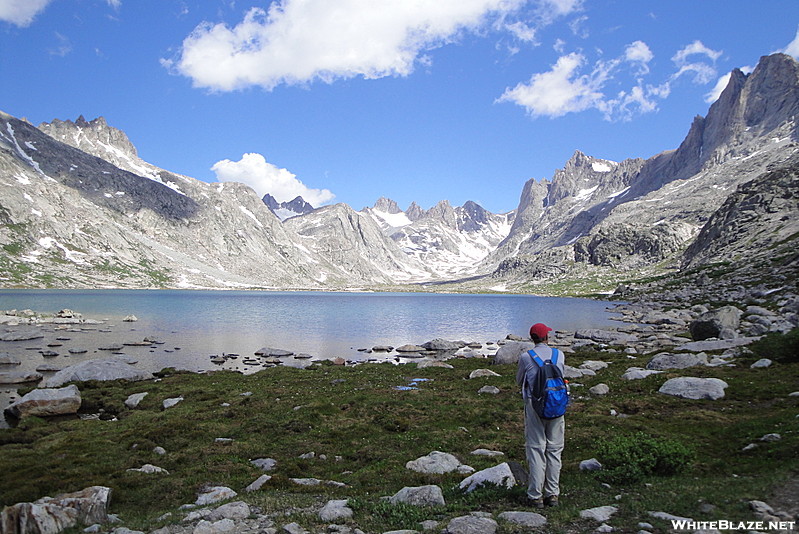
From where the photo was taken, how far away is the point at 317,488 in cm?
1532

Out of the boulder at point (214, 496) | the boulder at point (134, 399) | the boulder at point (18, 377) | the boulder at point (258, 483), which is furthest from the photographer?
the boulder at point (18, 377)

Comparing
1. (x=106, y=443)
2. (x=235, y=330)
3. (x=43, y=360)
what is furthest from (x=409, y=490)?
(x=235, y=330)

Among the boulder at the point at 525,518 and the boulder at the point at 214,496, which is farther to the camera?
the boulder at the point at 214,496

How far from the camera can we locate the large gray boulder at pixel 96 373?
3972cm

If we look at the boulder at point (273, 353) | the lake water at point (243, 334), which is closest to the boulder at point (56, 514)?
the lake water at point (243, 334)

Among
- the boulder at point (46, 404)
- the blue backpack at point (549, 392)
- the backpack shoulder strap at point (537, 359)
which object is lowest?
the boulder at point (46, 404)

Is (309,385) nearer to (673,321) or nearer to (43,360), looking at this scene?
(43,360)

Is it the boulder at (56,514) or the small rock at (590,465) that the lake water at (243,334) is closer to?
the boulder at (56,514)

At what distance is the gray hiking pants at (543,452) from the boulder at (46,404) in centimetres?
3334

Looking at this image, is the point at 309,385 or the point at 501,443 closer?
the point at 501,443

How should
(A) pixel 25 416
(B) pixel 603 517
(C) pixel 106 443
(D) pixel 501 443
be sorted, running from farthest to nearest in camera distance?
(A) pixel 25 416 < (C) pixel 106 443 < (D) pixel 501 443 < (B) pixel 603 517

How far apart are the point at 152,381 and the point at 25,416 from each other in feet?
41.0

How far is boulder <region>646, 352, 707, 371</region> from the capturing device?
1314 inches

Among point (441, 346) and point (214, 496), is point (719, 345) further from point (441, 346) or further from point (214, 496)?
point (214, 496)
